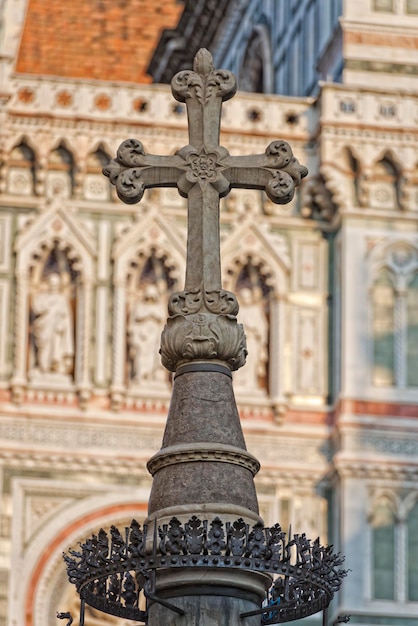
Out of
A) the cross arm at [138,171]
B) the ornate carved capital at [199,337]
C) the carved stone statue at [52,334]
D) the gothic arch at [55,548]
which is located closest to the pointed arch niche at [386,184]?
the carved stone statue at [52,334]

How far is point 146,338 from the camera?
72.5 ft

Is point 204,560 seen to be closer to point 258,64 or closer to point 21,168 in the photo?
point 21,168

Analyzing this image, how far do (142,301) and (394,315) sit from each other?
287 cm

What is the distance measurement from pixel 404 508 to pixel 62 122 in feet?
19.1

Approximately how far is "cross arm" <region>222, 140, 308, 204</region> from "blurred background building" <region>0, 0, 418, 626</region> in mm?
11795

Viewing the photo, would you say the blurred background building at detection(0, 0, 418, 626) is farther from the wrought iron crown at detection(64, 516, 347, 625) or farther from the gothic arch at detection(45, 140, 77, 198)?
the wrought iron crown at detection(64, 516, 347, 625)

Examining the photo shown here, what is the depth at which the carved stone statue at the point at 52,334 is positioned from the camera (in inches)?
867

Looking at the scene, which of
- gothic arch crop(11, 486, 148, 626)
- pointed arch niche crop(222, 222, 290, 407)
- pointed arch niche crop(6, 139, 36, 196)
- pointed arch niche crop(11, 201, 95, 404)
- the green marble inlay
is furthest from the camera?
the green marble inlay

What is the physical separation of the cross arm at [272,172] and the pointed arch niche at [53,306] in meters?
12.1

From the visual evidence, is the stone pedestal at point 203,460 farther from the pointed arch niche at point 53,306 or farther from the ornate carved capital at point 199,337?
the pointed arch niche at point 53,306

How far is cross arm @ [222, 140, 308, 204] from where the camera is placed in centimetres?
985

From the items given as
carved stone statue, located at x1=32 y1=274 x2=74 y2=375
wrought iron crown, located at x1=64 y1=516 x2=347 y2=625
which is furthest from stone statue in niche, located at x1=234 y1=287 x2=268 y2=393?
wrought iron crown, located at x1=64 y1=516 x2=347 y2=625

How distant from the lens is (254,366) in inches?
878

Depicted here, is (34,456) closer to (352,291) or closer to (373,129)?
(352,291)
